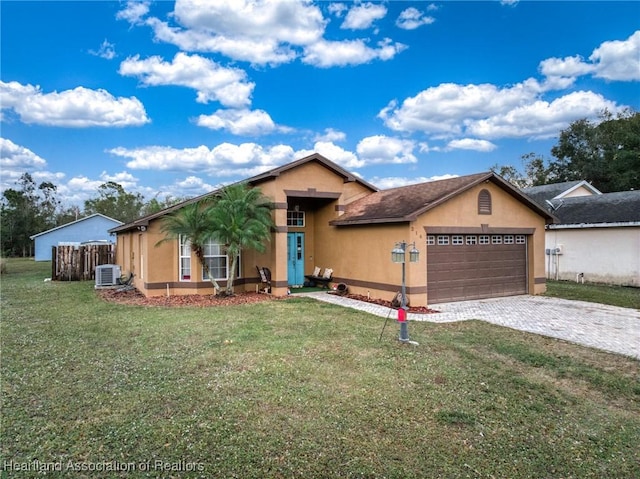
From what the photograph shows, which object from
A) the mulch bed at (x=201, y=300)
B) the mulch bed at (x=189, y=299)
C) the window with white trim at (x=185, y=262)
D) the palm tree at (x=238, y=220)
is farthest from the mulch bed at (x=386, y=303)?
the window with white trim at (x=185, y=262)

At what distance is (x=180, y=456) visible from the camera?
138 inches

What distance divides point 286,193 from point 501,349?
27.5ft

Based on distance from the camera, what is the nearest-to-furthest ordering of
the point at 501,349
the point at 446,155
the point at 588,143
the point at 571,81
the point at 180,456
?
the point at 180,456, the point at 501,349, the point at 571,81, the point at 446,155, the point at 588,143

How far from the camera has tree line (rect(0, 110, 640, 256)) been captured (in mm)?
31266

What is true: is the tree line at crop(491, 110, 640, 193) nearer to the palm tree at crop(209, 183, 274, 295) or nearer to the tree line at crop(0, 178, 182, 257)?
the palm tree at crop(209, 183, 274, 295)

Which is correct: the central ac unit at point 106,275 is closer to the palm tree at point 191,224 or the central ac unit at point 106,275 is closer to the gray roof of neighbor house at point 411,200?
the palm tree at point 191,224

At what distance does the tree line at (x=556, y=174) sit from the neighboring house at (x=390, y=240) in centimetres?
1922

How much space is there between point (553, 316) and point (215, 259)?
1007 centimetres

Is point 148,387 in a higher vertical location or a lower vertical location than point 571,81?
lower

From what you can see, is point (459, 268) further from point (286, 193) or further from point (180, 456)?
point (180, 456)

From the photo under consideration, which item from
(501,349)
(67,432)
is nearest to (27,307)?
(67,432)

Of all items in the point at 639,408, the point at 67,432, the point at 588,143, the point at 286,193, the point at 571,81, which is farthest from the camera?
the point at 588,143

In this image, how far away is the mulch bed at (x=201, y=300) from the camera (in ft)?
37.5

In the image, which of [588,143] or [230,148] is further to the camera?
[588,143]
